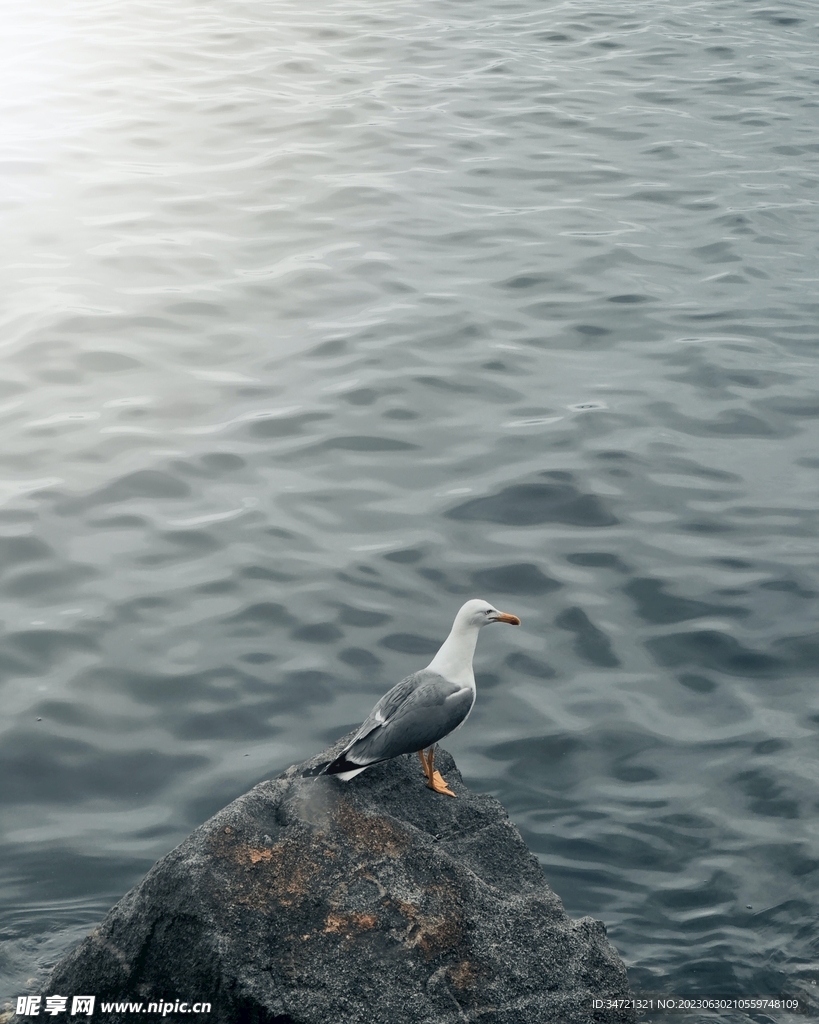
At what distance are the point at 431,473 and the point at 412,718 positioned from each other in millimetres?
4374

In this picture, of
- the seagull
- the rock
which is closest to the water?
the rock

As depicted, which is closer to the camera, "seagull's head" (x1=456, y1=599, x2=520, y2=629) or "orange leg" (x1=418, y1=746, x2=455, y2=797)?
"orange leg" (x1=418, y1=746, x2=455, y2=797)

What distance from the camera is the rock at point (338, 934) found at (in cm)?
421

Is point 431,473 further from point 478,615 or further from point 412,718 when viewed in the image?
point 412,718

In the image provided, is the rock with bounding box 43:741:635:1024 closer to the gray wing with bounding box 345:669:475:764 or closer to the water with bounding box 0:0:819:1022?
the gray wing with bounding box 345:669:475:764

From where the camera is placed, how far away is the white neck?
539cm

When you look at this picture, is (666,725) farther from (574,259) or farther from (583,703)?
(574,259)

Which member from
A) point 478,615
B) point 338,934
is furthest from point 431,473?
point 338,934

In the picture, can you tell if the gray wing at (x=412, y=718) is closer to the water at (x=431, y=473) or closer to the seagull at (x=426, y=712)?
the seagull at (x=426, y=712)

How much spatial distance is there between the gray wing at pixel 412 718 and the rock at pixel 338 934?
26cm

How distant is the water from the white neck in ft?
4.25

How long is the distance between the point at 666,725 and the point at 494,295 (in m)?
6.40

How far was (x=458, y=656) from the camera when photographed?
542 cm

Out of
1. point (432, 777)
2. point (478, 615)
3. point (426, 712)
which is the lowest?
point (432, 777)
